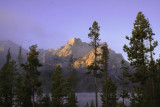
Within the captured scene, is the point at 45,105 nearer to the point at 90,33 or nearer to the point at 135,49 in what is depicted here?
the point at 90,33

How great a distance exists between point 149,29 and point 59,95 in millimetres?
24189

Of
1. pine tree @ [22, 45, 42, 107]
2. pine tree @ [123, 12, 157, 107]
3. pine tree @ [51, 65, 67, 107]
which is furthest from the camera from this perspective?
pine tree @ [51, 65, 67, 107]

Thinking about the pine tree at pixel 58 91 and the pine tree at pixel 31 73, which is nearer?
the pine tree at pixel 31 73

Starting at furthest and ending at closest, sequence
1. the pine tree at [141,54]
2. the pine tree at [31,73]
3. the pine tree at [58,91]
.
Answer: the pine tree at [58,91]
the pine tree at [31,73]
the pine tree at [141,54]

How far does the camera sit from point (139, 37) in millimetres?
22875

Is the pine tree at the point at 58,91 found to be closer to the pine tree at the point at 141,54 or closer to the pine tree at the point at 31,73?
the pine tree at the point at 31,73

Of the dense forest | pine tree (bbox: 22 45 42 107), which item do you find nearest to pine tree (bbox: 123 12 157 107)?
the dense forest

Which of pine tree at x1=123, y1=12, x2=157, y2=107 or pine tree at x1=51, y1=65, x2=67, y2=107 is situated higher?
pine tree at x1=123, y1=12, x2=157, y2=107

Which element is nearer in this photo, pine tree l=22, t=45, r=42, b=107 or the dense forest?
the dense forest

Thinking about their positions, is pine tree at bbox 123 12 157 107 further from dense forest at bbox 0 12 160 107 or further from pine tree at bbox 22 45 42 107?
pine tree at bbox 22 45 42 107

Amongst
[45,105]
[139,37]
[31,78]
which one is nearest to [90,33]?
[139,37]

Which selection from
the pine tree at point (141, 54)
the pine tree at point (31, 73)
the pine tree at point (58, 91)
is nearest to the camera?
the pine tree at point (141, 54)

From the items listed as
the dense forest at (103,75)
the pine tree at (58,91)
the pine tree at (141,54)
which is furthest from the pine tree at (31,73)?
the pine tree at (141,54)

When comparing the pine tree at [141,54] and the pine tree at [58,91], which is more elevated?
the pine tree at [141,54]
